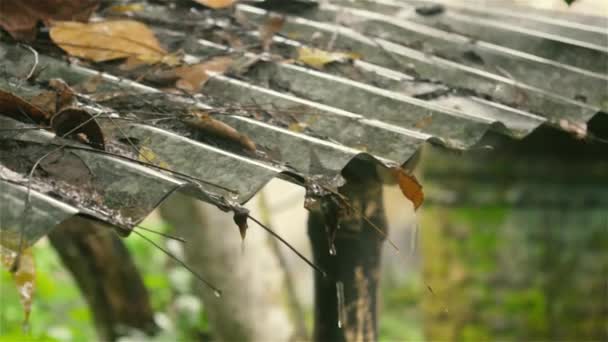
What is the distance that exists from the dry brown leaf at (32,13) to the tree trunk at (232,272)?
258 cm

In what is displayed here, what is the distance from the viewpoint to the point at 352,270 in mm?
3289

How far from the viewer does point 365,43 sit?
10.1 ft

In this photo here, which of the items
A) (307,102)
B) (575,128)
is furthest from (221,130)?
(575,128)

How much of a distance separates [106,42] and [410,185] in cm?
121

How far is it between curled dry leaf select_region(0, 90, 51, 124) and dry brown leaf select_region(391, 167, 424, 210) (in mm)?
874

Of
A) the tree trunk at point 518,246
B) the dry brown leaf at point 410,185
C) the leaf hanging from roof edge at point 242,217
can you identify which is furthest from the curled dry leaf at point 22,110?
the tree trunk at point 518,246

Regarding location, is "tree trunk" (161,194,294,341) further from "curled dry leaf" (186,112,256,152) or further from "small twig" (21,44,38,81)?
"curled dry leaf" (186,112,256,152)

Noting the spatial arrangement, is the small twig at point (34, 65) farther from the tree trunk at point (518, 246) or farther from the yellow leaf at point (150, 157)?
the tree trunk at point (518, 246)

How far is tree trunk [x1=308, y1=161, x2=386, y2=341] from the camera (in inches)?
123

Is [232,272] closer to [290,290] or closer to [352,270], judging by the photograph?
[290,290]

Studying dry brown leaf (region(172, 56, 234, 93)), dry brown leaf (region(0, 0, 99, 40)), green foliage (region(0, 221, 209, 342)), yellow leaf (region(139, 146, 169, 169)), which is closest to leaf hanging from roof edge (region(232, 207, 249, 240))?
yellow leaf (region(139, 146, 169, 169))

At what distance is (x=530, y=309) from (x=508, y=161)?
1.30m

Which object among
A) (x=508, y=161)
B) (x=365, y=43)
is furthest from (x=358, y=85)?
(x=508, y=161)

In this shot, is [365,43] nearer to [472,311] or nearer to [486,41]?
[486,41]
